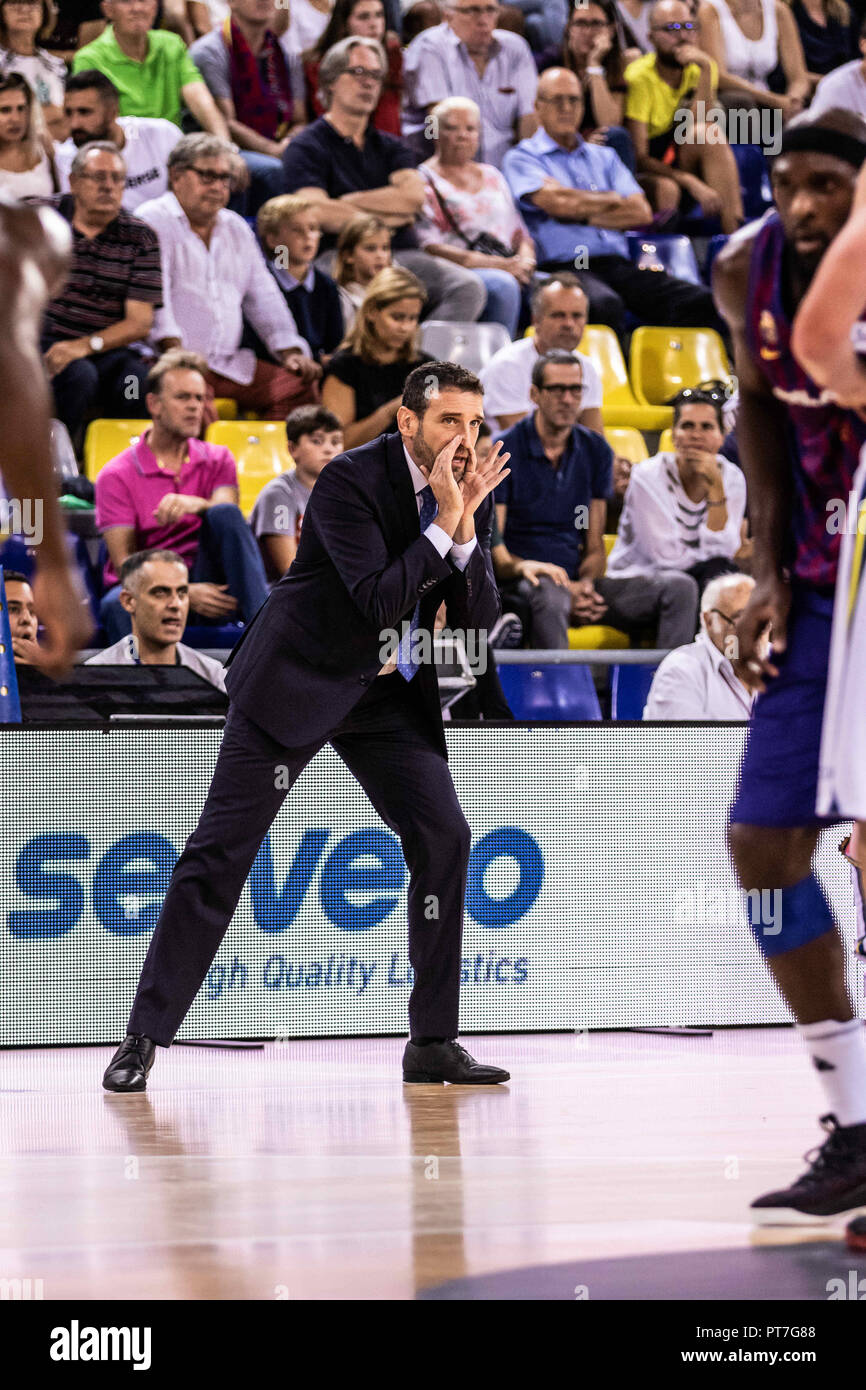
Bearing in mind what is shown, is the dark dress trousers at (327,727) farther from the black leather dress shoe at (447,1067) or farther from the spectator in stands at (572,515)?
the spectator in stands at (572,515)

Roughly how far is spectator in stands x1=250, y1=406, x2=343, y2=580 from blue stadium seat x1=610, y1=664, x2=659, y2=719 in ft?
4.78

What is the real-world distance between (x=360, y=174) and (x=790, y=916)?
6.95 metres

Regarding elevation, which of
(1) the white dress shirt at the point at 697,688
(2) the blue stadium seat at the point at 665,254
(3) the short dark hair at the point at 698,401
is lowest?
(1) the white dress shirt at the point at 697,688

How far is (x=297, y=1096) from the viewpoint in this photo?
15.9 ft

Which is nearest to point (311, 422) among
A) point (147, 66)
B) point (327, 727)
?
point (327, 727)

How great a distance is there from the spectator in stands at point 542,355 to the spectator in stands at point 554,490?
40 cm

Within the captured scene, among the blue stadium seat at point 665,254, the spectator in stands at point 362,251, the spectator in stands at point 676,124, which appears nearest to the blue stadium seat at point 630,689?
the spectator in stands at point 362,251

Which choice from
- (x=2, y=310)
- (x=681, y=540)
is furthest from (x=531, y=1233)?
(x=681, y=540)

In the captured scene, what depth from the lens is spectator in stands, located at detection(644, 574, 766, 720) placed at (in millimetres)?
6691

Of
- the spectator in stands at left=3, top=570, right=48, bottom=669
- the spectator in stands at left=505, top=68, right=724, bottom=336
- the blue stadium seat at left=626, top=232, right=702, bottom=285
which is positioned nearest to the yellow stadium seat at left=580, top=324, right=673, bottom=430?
the spectator in stands at left=505, top=68, right=724, bottom=336

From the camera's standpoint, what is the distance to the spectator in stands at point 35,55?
350 inches

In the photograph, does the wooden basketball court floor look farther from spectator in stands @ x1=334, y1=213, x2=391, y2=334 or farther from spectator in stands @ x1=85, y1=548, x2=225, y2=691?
spectator in stands @ x1=334, y1=213, x2=391, y2=334

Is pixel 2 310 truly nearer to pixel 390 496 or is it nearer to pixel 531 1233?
pixel 531 1233
